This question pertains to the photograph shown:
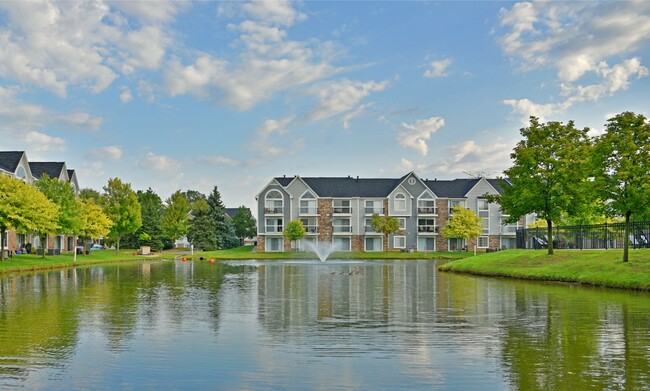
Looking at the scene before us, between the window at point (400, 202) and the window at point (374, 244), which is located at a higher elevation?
the window at point (400, 202)

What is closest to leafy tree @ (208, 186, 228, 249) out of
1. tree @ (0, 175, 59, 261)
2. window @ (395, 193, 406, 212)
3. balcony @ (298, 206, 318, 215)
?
balcony @ (298, 206, 318, 215)

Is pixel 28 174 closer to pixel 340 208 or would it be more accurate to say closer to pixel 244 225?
pixel 340 208

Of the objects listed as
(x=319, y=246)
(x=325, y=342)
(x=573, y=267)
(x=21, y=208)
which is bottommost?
(x=319, y=246)

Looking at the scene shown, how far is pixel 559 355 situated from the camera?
11703 mm

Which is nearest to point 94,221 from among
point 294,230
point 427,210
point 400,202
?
point 294,230

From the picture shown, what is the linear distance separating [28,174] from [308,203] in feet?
129

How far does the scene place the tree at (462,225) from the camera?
82.9 meters

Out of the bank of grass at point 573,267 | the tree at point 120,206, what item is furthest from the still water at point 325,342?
the tree at point 120,206

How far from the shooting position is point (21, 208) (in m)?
45.7

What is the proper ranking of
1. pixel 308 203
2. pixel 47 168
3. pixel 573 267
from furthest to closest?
pixel 308 203 < pixel 47 168 < pixel 573 267

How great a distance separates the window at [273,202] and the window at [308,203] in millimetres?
3404

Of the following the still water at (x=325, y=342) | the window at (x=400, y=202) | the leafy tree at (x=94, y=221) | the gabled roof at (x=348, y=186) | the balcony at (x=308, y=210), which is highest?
the gabled roof at (x=348, y=186)

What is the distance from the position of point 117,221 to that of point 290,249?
2534 centimetres

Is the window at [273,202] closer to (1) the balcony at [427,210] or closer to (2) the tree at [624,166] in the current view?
(1) the balcony at [427,210]
